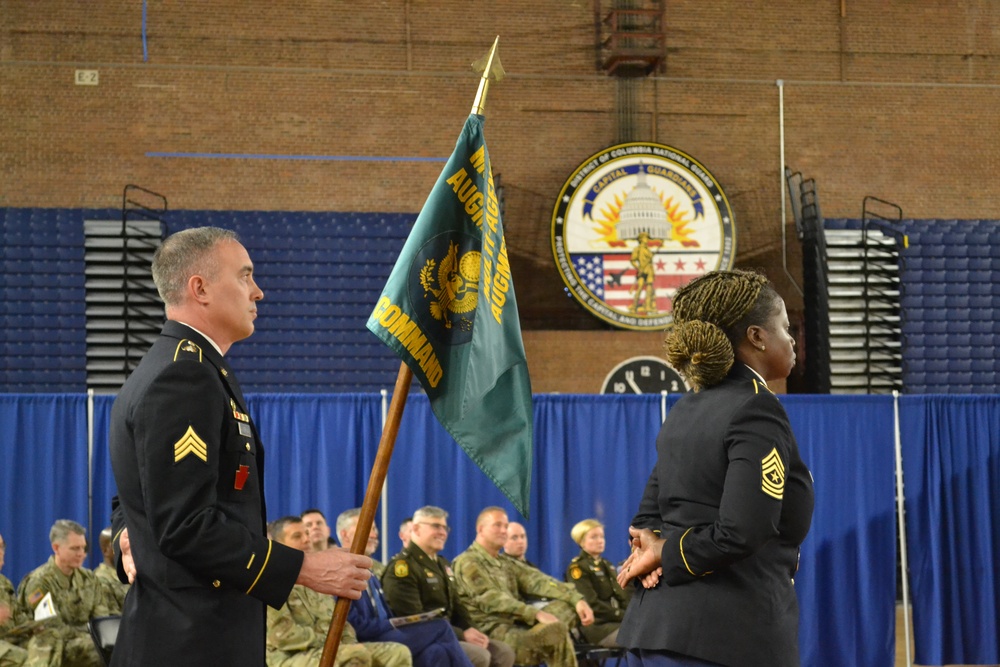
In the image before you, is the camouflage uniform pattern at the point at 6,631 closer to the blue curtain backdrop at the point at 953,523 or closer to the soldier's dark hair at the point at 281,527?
the soldier's dark hair at the point at 281,527

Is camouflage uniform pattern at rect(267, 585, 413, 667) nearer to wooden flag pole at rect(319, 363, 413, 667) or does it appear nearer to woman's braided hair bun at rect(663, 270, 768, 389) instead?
wooden flag pole at rect(319, 363, 413, 667)

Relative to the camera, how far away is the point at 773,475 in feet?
7.63

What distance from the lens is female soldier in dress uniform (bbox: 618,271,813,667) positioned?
7.57 feet

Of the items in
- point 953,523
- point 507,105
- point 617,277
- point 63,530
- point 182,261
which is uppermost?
point 507,105

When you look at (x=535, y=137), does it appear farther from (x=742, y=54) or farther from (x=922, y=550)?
(x=922, y=550)

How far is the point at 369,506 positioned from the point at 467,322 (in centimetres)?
57

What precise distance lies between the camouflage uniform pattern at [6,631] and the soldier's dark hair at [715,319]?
498cm

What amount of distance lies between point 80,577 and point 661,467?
549 cm

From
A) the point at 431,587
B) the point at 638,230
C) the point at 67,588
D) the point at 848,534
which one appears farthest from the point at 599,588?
the point at 638,230

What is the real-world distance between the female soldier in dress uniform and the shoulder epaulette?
948mm

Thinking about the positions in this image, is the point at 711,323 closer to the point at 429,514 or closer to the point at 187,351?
the point at 187,351

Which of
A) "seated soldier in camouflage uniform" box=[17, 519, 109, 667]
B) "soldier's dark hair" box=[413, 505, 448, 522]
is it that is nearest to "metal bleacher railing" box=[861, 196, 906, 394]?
"soldier's dark hair" box=[413, 505, 448, 522]

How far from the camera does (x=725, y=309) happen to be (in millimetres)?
2475

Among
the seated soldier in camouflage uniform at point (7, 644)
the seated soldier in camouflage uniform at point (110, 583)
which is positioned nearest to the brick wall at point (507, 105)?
the seated soldier in camouflage uniform at point (110, 583)
